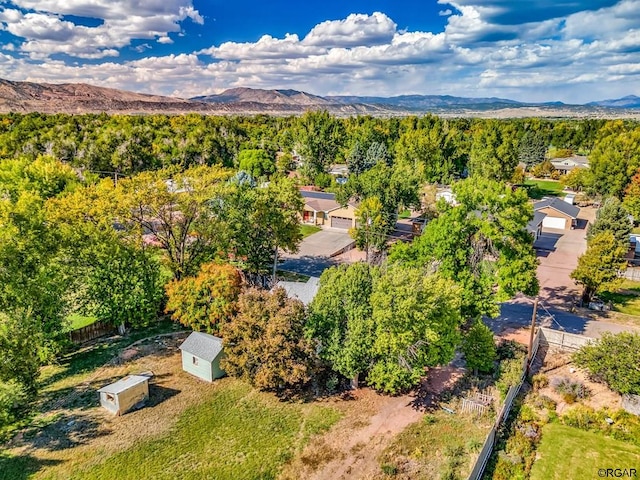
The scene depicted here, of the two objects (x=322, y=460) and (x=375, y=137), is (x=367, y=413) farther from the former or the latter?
(x=375, y=137)

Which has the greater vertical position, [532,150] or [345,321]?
[532,150]

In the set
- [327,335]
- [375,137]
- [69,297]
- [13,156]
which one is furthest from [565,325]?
[13,156]

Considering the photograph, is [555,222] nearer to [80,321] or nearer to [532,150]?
[532,150]

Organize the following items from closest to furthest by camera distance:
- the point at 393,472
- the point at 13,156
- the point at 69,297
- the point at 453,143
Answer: the point at 393,472, the point at 69,297, the point at 13,156, the point at 453,143

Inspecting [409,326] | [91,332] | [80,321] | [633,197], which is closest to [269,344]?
[409,326]

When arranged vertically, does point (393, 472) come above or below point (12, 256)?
below
